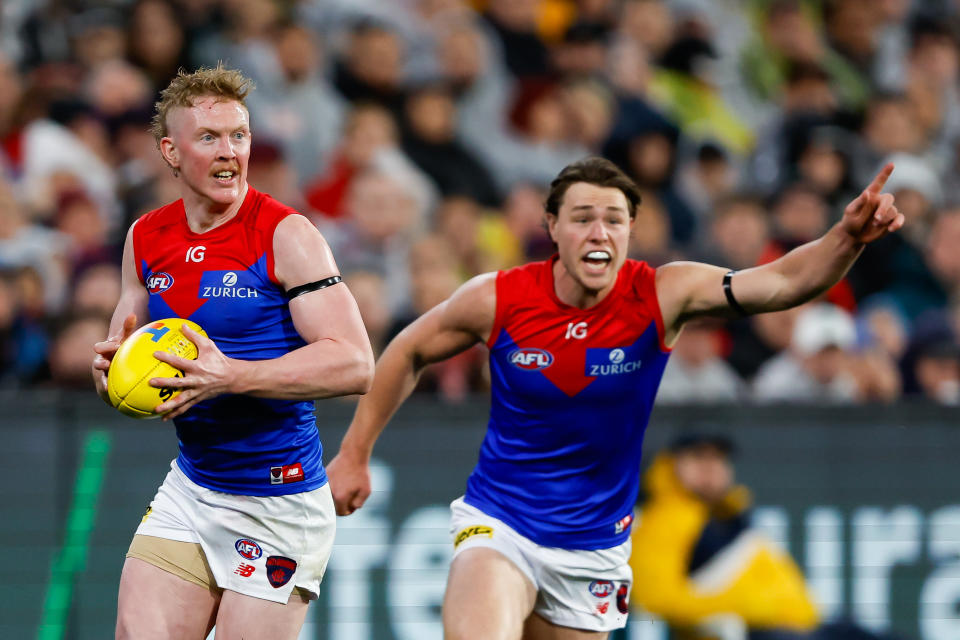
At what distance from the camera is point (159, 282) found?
5.04m

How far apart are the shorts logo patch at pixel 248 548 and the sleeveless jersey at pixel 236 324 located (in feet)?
0.57

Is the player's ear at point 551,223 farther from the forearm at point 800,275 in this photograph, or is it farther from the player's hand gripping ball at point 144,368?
the player's hand gripping ball at point 144,368

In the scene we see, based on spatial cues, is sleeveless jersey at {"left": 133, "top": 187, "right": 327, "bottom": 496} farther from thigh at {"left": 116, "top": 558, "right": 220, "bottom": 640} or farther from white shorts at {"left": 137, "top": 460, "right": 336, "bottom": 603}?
thigh at {"left": 116, "top": 558, "right": 220, "bottom": 640}

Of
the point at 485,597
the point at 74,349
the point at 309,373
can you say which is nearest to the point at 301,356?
the point at 309,373

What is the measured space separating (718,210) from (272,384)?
21.2ft

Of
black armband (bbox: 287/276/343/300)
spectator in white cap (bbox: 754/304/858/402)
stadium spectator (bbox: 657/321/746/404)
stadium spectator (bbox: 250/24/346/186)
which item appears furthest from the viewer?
stadium spectator (bbox: 250/24/346/186)

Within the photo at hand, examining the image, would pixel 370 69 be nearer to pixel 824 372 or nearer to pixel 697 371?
pixel 697 371

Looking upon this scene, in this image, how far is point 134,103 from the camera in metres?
9.94

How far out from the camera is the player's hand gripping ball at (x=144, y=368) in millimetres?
4516

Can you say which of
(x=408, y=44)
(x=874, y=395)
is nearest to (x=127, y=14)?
(x=408, y=44)

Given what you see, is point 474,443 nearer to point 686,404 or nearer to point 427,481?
point 427,481

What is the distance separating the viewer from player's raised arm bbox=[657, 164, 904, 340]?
5.11 m

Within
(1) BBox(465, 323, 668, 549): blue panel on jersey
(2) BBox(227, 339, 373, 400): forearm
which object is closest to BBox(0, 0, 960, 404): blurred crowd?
(1) BBox(465, 323, 668, 549): blue panel on jersey

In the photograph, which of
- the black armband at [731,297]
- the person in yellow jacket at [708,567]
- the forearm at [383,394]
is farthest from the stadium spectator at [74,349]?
the black armband at [731,297]
